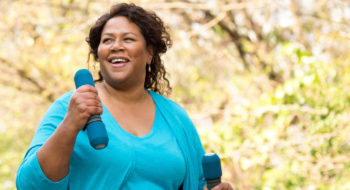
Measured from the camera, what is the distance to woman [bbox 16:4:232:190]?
140 cm

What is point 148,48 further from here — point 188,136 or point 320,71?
point 320,71

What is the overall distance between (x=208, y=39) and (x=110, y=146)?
12.5ft

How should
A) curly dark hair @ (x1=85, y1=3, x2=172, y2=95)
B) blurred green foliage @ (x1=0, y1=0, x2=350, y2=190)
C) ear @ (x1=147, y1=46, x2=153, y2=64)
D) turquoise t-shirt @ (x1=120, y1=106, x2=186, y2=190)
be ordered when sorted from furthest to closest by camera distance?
blurred green foliage @ (x1=0, y1=0, x2=350, y2=190) → ear @ (x1=147, y1=46, x2=153, y2=64) → curly dark hair @ (x1=85, y1=3, x2=172, y2=95) → turquoise t-shirt @ (x1=120, y1=106, x2=186, y2=190)

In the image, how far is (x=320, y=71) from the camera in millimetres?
3457

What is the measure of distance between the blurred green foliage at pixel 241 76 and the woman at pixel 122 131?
1.79 meters

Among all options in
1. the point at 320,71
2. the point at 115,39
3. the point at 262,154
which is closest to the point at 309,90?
the point at 320,71

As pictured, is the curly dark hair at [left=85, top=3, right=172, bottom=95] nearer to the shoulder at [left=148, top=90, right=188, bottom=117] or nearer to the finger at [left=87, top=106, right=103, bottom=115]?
the shoulder at [left=148, top=90, right=188, bottom=117]

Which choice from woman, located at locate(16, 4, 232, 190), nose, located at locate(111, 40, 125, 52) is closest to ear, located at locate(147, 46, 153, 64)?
woman, located at locate(16, 4, 232, 190)

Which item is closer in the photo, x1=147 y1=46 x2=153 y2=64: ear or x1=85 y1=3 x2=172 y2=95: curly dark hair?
x1=85 y1=3 x2=172 y2=95: curly dark hair

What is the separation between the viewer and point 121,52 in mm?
1906

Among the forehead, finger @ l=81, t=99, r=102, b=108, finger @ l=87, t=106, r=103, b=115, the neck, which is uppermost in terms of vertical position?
the forehead

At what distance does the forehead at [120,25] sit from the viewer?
1973 mm

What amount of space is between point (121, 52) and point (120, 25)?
169 mm

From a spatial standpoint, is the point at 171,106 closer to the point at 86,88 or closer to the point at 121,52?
the point at 121,52
